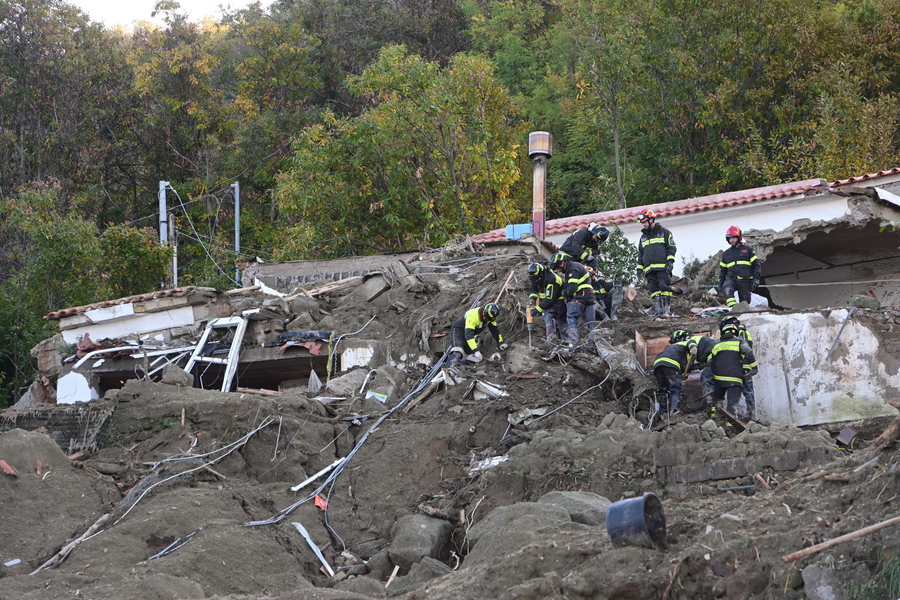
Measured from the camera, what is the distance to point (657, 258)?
14.9 m

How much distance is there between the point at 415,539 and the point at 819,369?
21.4 ft

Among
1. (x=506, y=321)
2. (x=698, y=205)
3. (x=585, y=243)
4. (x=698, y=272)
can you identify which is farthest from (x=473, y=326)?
(x=698, y=205)

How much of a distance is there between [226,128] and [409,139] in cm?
1039

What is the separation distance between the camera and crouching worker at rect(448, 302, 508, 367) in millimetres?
14211

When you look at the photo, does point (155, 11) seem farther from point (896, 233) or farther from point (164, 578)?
point (164, 578)

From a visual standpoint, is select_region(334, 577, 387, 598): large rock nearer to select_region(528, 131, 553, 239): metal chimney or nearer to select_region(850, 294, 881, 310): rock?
select_region(850, 294, 881, 310): rock

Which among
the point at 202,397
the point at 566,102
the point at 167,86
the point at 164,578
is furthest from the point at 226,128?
the point at 164,578

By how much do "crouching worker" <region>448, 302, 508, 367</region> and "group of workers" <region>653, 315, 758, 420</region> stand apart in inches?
101

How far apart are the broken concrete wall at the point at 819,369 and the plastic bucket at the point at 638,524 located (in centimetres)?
695

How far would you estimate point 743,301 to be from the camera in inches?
585

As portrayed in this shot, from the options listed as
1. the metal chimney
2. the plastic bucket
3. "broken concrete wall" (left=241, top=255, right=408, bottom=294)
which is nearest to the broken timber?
the plastic bucket

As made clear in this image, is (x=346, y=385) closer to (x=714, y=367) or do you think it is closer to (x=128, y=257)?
(x=714, y=367)

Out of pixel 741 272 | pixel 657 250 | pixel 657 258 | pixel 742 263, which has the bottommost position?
pixel 741 272

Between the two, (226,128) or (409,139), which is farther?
(226,128)
